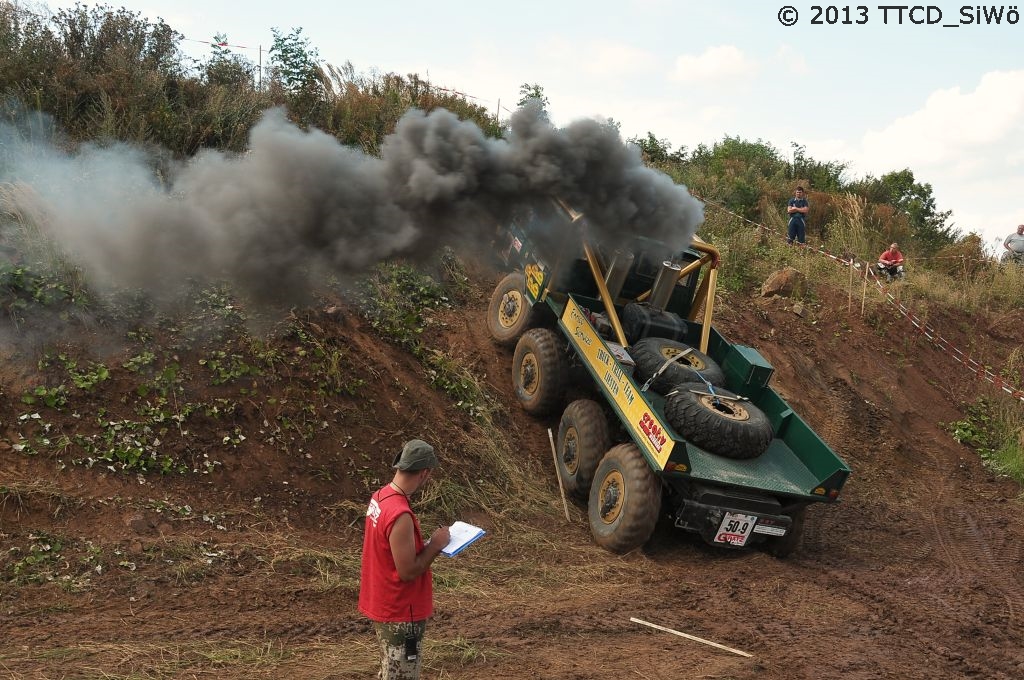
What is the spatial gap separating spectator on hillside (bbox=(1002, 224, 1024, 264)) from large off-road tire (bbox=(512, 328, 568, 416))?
1304cm

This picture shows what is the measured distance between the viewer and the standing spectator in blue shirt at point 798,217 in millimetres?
17219

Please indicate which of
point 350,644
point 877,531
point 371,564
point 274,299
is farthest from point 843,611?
point 274,299

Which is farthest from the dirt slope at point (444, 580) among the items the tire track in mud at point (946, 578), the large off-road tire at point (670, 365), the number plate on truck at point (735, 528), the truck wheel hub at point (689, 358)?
the truck wheel hub at point (689, 358)

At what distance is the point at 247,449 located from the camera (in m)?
7.16

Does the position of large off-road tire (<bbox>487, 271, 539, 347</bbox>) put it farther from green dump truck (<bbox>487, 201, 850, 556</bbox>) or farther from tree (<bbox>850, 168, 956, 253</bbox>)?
tree (<bbox>850, 168, 956, 253</bbox>)

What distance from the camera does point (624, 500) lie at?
296 inches

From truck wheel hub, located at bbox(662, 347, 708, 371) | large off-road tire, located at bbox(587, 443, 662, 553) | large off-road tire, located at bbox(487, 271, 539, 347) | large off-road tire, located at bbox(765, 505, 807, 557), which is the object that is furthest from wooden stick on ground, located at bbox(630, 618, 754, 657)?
large off-road tire, located at bbox(487, 271, 539, 347)

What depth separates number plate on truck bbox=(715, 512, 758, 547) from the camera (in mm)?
7344

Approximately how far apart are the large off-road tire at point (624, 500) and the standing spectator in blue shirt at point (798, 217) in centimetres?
1084

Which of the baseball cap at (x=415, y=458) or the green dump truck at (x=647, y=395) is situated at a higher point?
the baseball cap at (x=415, y=458)

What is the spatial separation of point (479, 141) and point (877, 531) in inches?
232

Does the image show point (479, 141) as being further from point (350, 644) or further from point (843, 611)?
point (843, 611)

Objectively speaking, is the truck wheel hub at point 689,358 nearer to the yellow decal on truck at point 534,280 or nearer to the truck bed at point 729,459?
the truck bed at point 729,459

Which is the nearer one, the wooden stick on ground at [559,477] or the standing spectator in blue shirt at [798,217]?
the wooden stick on ground at [559,477]
